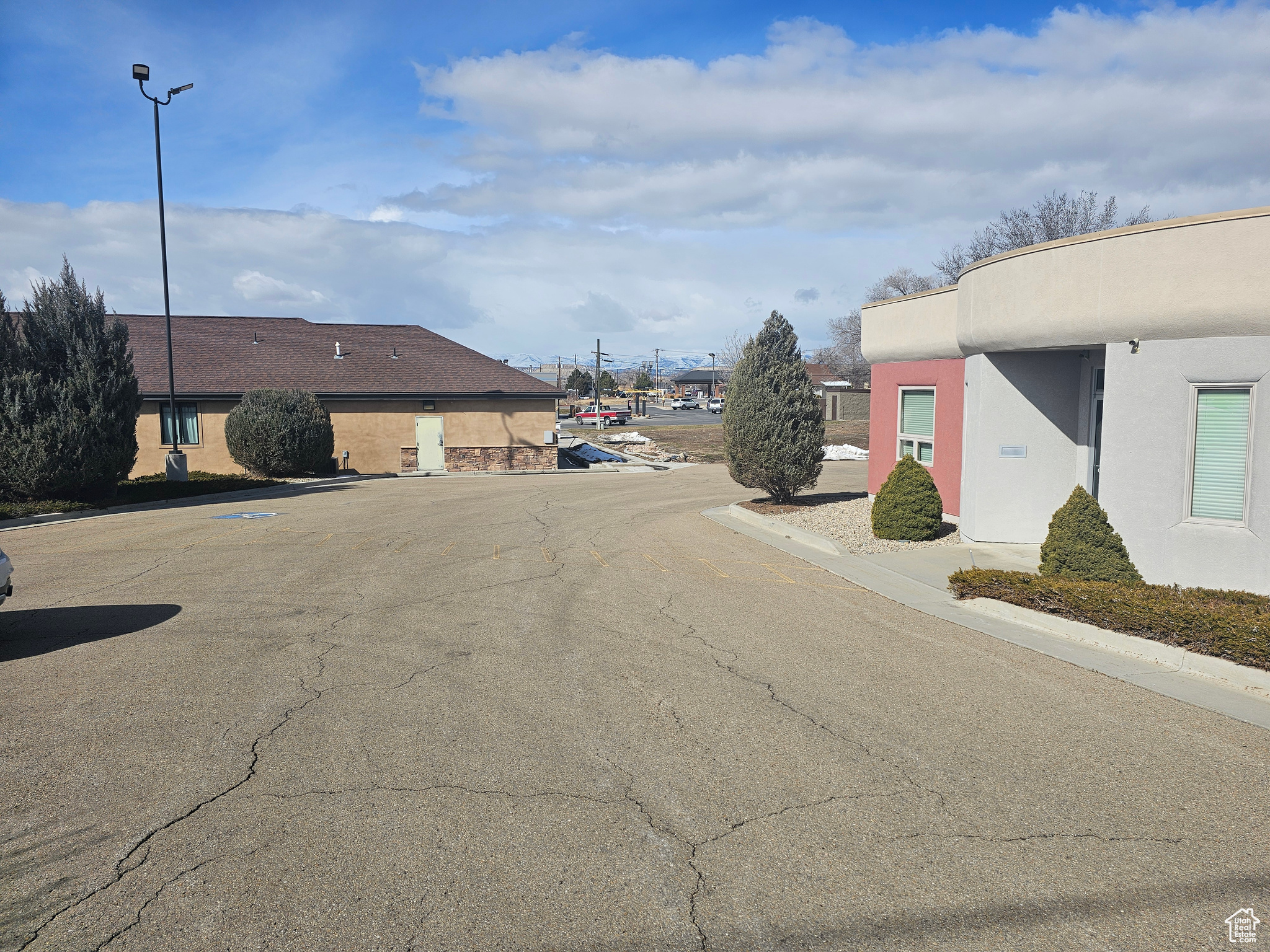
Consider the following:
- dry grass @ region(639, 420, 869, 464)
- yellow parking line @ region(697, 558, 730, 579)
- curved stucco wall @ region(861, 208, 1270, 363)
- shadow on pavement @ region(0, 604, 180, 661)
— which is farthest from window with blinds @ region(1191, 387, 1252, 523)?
dry grass @ region(639, 420, 869, 464)

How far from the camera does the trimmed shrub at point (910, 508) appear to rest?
612 inches

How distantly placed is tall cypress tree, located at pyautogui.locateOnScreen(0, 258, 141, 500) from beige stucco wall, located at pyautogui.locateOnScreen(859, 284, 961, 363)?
61.3 feet

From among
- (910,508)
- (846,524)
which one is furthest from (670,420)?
(910,508)

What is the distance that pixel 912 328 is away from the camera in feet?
58.9

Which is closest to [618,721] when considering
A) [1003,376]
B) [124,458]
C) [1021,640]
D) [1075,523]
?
[1021,640]

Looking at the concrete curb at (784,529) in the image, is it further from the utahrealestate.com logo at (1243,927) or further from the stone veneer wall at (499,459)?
the stone veneer wall at (499,459)

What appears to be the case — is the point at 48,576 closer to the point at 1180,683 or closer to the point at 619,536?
the point at 619,536

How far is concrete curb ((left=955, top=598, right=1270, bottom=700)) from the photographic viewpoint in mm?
7891

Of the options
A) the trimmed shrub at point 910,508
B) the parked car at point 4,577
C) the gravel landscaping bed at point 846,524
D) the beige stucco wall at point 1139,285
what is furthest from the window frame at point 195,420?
the beige stucco wall at point 1139,285

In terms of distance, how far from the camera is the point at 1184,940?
4.16 meters

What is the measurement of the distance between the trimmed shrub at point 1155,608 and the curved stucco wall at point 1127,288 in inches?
132

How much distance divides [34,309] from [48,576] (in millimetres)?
11638

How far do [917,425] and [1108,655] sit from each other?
32.2 feet

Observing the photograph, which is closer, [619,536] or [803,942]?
[803,942]
